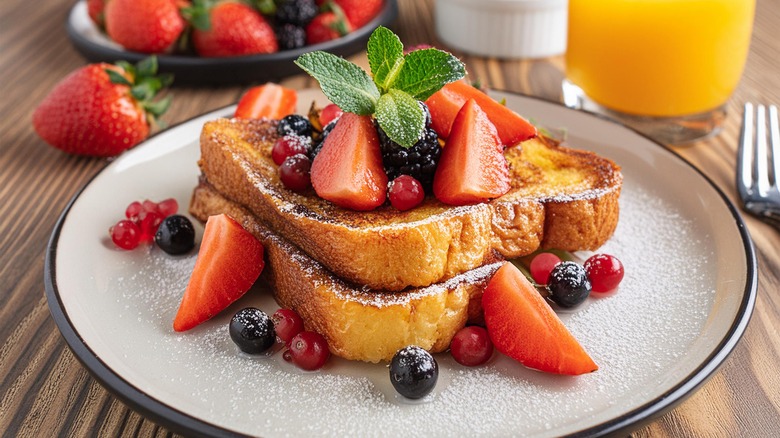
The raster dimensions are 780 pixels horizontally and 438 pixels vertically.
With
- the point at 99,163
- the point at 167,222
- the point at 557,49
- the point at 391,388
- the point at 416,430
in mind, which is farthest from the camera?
the point at 557,49

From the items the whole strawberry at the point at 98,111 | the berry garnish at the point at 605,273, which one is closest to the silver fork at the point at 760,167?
the berry garnish at the point at 605,273

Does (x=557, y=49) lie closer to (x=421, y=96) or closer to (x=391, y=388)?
(x=421, y=96)

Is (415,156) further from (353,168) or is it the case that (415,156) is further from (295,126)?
(295,126)

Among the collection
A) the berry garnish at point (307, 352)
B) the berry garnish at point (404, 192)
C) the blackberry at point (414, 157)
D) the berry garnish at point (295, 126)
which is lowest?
the berry garnish at point (307, 352)

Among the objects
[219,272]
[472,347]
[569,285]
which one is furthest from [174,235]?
[569,285]

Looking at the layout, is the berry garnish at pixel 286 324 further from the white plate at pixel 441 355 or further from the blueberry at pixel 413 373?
the blueberry at pixel 413 373

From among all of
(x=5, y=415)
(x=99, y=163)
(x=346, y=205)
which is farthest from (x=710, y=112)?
(x=5, y=415)

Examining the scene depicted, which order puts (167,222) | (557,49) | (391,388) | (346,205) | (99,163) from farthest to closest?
(557,49), (99,163), (167,222), (346,205), (391,388)
